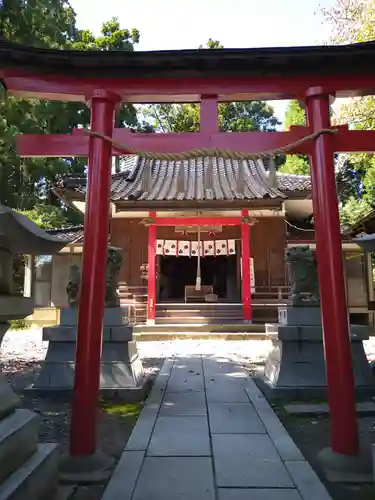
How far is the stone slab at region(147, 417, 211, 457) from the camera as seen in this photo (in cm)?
348

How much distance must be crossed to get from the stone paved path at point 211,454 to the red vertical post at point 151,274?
7.22 meters

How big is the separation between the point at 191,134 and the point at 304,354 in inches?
140

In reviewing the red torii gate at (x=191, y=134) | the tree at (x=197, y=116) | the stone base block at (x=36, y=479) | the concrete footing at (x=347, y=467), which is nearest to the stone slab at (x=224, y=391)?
the concrete footing at (x=347, y=467)

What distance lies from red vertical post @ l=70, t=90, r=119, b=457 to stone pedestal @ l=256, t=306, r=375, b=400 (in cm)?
298

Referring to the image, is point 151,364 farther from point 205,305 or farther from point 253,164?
point 253,164

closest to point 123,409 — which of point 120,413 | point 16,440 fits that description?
point 120,413

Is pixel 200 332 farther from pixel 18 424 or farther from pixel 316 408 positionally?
pixel 18 424

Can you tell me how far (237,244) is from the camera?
1480 centimetres

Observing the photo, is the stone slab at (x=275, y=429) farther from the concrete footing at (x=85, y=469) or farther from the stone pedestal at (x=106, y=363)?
the stone pedestal at (x=106, y=363)

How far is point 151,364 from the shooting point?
8.20m

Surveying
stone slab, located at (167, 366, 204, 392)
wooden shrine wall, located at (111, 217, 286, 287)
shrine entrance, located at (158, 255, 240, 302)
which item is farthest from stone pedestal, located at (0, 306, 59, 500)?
shrine entrance, located at (158, 255, 240, 302)

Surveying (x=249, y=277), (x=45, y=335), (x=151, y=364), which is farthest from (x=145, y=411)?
(x=249, y=277)

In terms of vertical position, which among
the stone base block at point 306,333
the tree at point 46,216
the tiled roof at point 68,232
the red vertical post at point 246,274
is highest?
the tree at point 46,216

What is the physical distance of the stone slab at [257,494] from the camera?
2.66 metres
